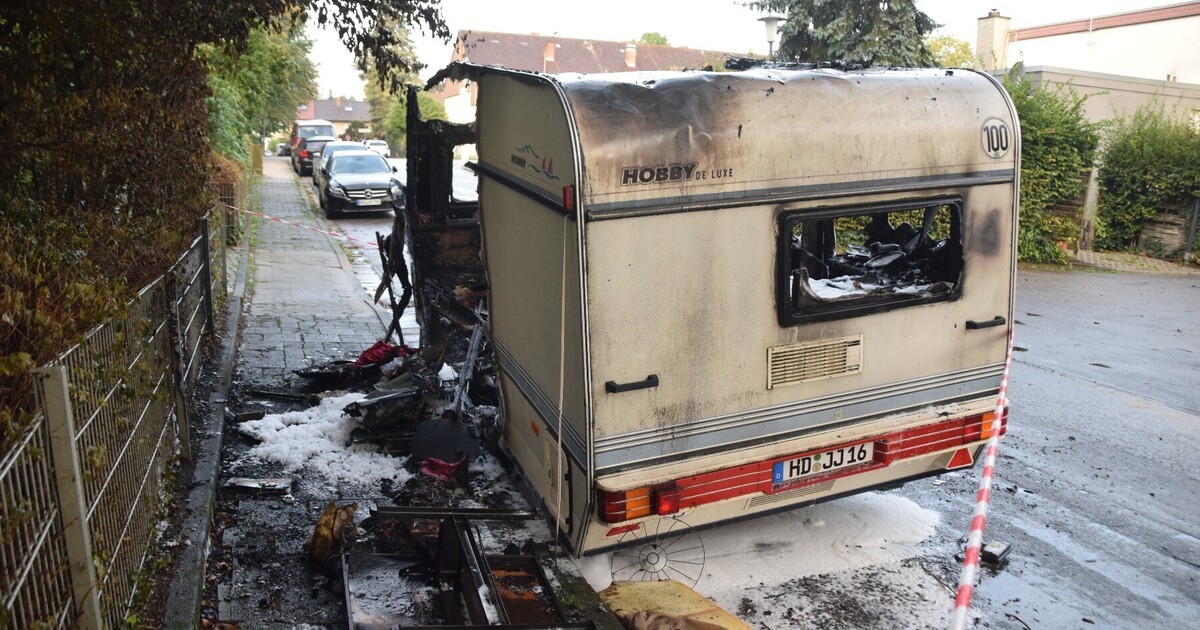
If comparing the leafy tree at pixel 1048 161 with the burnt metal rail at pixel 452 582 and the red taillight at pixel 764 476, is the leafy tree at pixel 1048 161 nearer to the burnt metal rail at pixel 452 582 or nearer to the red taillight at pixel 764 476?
the red taillight at pixel 764 476

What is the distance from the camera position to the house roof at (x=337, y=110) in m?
104

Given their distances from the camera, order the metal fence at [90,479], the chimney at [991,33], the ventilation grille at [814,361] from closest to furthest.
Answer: the metal fence at [90,479]
the ventilation grille at [814,361]
the chimney at [991,33]

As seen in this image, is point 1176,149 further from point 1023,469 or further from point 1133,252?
point 1023,469

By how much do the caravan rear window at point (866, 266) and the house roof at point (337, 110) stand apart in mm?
102639

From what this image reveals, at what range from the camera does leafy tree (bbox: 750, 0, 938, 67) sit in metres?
22.0

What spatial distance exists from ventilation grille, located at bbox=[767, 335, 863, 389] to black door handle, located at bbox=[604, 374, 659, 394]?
697 mm

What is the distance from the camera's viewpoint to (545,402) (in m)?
5.11

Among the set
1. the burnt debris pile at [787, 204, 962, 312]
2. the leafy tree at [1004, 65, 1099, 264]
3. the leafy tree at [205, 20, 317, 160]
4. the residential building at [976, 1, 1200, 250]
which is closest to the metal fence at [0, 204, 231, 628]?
the burnt debris pile at [787, 204, 962, 312]

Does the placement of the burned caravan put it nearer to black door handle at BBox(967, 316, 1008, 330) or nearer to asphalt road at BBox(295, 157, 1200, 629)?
black door handle at BBox(967, 316, 1008, 330)

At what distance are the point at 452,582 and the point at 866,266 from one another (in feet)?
11.2

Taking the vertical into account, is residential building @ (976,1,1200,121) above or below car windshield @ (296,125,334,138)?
above

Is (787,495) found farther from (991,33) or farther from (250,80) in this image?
(991,33)

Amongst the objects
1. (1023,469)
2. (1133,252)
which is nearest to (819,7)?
(1133,252)

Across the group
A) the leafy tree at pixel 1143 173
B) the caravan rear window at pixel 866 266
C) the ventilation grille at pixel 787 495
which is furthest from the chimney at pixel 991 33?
the ventilation grille at pixel 787 495
